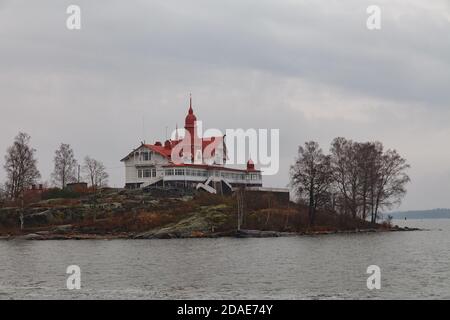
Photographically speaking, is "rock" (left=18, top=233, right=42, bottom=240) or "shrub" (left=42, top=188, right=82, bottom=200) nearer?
"rock" (left=18, top=233, right=42, bottom=240)

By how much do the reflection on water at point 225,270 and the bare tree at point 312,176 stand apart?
2337cm

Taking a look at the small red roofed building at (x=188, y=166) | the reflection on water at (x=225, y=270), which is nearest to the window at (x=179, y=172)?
the small red roofed building at (x=188, y=166)

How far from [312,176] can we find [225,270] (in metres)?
53.2

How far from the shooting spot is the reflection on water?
39250 millimetres

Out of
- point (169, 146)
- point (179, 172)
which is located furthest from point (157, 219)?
point (169, 146)

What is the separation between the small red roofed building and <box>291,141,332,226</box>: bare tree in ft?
63.0

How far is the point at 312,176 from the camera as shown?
10125 centimetres

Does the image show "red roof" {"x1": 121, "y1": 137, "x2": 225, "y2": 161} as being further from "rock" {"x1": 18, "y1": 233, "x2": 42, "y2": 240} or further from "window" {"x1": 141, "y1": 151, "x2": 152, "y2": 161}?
"rock" {"x1": 18, "y1": 233, "x2": 42, "y2": 240}

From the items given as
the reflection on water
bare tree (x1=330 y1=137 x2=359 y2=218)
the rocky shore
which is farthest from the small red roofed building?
the reflection on water
